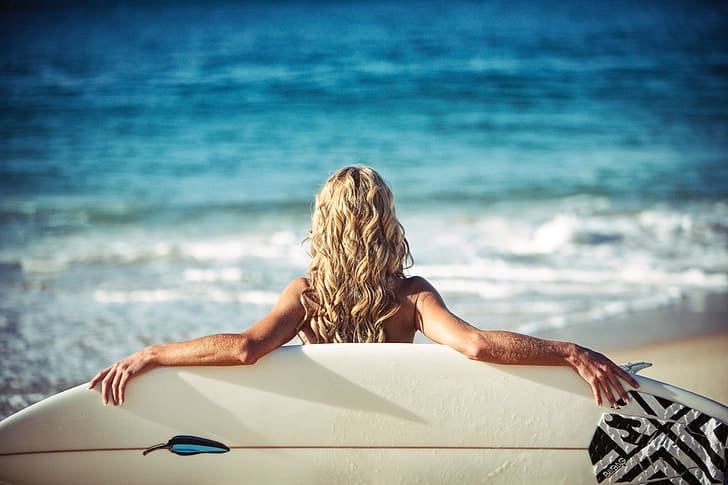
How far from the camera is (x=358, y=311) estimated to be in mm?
2590

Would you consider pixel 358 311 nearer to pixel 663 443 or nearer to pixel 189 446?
pixel 189 446

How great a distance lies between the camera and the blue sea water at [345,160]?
207 inches

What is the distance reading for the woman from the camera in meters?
2.47

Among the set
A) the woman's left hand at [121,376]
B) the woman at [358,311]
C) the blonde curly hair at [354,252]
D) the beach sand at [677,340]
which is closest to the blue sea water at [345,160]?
the beach sand at [677,340]

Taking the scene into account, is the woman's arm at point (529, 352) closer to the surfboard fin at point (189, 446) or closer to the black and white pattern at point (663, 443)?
the black and white pattern at point (663, 443)

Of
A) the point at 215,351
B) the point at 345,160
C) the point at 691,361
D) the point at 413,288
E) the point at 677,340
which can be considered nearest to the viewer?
the point at 215,351

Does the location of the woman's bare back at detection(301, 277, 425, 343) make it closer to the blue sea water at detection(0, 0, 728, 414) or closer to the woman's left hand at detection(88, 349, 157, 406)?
the woman's left hand at detection(88, 349, 157, 406)

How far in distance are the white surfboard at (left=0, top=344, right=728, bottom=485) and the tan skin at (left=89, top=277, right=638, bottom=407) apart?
0.13 ft

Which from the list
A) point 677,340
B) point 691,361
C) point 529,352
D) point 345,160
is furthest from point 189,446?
point 345,160

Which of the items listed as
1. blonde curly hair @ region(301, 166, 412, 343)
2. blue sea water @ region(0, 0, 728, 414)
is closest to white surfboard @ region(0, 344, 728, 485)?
blonde curly hair @ region(301, 166, 412, 343)

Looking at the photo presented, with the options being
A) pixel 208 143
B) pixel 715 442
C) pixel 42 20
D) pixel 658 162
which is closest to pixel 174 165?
pixel 208 143

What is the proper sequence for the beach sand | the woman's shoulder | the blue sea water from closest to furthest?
the woman's shoulder < the beach sand < the blue sea water

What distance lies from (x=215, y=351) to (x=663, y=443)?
1334 millimetres

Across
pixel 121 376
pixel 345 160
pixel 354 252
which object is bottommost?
pixel 121 376
